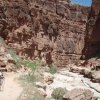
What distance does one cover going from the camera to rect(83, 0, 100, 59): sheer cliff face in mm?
28425

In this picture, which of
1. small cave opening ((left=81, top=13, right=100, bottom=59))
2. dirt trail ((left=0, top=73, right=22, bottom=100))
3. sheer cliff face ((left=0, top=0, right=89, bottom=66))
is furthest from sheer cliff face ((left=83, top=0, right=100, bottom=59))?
dirt trail ((left=0, top=73, right=22, bottom=100))

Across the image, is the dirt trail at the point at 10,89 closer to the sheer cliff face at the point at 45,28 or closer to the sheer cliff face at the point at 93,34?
the sheer cliff face at the point at 45,28

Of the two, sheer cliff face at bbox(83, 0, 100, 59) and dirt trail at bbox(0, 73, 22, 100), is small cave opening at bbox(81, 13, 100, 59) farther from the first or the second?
dirt trail at bbox(0, 73, 22, 100)

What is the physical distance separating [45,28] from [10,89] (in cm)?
1300

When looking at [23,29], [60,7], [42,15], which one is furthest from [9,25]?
[60,7]

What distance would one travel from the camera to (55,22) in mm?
26203

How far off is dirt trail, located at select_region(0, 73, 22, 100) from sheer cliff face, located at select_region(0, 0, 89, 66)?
23.1 feet

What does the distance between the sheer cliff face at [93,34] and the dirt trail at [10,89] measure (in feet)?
51.0

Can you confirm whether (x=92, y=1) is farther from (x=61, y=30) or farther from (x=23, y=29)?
(x=23, y=29)

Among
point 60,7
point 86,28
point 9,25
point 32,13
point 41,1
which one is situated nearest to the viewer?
point 9,25

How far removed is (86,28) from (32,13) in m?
9.47

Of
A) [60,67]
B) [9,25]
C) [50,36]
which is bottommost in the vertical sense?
[60,67]

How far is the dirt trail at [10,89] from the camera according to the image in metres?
10.9

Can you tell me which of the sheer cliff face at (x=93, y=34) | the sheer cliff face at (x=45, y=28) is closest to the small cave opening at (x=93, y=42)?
the sheer cliff face at (x=93, y=34)
